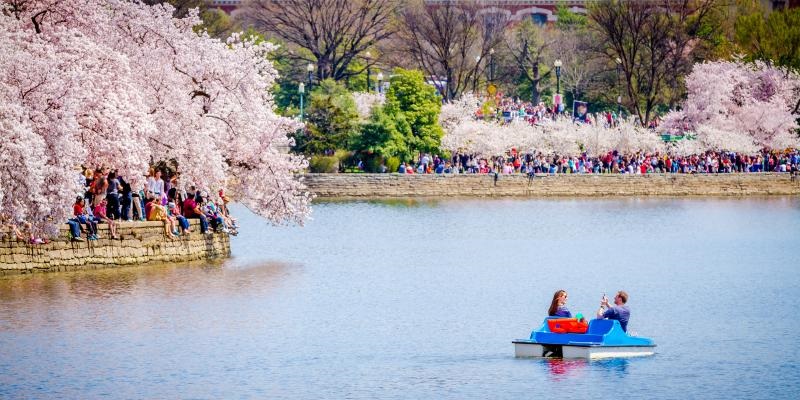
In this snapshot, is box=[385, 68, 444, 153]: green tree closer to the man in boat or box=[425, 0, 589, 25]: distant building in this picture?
the man in boat

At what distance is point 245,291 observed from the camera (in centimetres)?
4216

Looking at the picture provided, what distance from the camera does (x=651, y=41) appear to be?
9894cm

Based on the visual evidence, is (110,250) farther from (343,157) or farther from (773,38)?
(773,38)

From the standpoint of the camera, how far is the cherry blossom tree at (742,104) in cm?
9244

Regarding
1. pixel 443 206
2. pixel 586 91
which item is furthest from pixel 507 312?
pixel 586 91

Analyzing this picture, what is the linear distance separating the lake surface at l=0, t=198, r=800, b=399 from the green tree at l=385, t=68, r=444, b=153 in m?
20.1

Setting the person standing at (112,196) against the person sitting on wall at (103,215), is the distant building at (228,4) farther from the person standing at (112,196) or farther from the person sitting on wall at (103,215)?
the person sitting on wall at (103,215)

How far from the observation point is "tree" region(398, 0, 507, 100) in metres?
99.6

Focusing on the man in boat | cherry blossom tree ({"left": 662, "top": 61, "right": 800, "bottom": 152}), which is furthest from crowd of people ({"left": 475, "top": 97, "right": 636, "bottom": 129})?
the man in boat

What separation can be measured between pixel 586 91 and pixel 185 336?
83.8 meters

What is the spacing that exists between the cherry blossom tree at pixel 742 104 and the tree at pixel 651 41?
312cm

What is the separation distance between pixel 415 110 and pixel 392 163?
10.8ft

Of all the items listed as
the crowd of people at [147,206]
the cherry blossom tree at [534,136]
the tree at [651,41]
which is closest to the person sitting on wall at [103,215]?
the crowd of people at [147,206]

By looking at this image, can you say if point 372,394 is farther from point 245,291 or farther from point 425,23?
point 425,23
